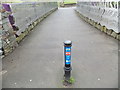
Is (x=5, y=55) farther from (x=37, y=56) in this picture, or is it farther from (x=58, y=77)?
(x=58, y=77)

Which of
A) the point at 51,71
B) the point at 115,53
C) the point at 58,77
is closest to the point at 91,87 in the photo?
the point at 58,77

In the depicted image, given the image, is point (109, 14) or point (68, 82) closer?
point (68, 82)

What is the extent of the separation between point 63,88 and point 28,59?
2.06 meters

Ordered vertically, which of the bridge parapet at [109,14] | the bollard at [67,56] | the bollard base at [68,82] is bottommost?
the bollard base at [68,82]

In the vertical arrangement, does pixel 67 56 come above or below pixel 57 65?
above

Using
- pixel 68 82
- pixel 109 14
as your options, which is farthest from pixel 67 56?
pixel 109 14

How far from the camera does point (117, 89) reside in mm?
3037

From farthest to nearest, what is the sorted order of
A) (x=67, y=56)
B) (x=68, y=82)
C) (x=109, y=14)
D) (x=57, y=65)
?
(x=109, y=14)
(x=57, y=65)
(x=68, y=82)
(x=67, y=56)

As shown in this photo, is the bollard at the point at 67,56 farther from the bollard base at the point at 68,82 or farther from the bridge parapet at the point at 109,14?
the bridge parapet at the point at 109,14

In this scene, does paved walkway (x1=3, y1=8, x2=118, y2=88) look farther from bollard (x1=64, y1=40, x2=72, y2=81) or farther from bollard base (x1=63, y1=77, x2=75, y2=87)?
bollard (x1=64, y1=40, x2=72, y2=81)

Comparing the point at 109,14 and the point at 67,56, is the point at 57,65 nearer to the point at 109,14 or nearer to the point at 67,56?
the point at 67,56

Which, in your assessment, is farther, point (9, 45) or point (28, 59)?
point (9, 45)

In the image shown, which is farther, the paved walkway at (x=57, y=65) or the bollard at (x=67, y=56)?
the paved walkway at (x=57, y=65)

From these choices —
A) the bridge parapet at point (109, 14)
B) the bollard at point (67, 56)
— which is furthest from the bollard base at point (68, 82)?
the bridge parapet at point (109, 14)
